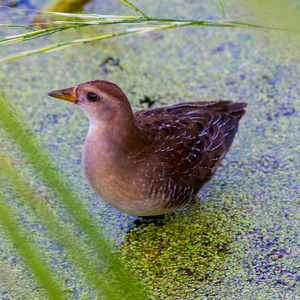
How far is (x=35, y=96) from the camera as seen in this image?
13.3 feet

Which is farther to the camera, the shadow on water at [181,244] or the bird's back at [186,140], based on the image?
the bird's back at [186,140]

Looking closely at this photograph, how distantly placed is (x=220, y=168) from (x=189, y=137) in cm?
61

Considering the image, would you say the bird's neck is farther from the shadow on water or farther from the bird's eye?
the shadow on water

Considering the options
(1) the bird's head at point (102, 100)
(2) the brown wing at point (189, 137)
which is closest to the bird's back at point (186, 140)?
(2) the brown wing at point (189, 137)

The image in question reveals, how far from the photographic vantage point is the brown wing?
2742mm

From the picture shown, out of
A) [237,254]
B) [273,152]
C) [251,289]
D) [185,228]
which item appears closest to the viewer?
[251,289]

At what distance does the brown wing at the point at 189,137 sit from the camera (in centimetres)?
274

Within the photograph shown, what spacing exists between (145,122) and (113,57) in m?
1.83

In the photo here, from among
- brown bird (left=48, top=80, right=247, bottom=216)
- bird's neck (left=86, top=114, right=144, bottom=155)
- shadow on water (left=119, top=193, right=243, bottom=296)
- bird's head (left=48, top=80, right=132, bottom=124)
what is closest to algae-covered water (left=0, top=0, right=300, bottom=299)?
shadow on water (left=119, top=193, right=243, bottom=296)

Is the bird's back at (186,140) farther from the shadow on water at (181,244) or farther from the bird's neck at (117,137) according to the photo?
the shadow on water at (181,244)

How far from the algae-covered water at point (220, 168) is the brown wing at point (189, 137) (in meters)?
0.31

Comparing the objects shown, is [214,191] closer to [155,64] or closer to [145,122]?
[145,122]

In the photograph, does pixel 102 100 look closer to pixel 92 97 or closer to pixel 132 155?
pixel 92 97

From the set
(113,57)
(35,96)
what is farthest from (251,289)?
(113,57)
